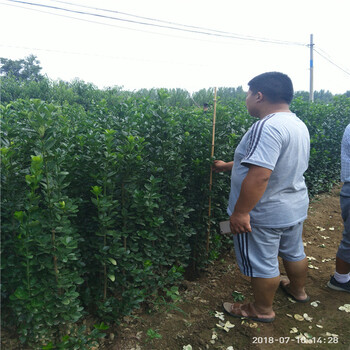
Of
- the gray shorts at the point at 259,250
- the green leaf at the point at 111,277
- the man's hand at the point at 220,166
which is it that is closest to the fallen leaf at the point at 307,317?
the gray shorts at the point at 259,250

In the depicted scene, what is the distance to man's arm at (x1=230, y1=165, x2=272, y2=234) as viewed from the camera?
216 centimetres

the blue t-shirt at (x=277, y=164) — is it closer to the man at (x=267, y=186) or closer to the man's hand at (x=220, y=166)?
the man at (x=267, y=186)

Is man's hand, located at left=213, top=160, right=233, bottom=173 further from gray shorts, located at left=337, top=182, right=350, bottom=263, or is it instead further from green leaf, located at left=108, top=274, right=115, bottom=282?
green leaf, located at left=108, top=274, right=115, bottom=282

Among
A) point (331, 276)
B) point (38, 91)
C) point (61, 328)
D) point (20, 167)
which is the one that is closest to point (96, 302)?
point (61, 328)

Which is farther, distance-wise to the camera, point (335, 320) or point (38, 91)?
point (38, 91)

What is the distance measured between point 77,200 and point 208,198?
59.5 inches

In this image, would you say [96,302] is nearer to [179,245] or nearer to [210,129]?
[179,245]

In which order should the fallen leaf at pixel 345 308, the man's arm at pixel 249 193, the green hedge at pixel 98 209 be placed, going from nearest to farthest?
the green hedge at pixel 98 209
the man's arm at pixel 249 193
the fallen leaf at pixel 345 308

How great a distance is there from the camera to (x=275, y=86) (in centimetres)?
242

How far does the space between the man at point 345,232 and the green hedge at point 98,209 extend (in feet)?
3.65

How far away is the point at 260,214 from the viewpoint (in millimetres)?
2387

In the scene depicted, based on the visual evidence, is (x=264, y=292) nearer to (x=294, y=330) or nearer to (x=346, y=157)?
(x=294, y=330)

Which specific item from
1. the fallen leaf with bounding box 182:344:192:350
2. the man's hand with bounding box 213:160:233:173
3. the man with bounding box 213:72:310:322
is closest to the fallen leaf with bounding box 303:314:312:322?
the man with bounding box 213:72:310:322

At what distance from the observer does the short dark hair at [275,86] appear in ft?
7.94
